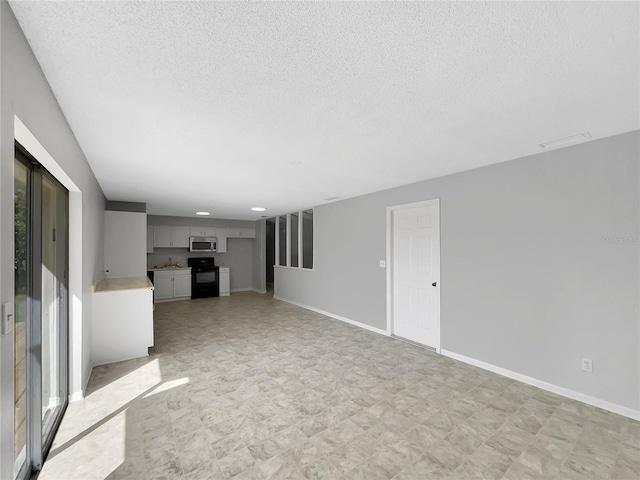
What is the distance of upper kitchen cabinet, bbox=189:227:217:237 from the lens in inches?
331

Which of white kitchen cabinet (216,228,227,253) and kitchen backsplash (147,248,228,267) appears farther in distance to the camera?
white kitchen cabinet (216,228,227,253)

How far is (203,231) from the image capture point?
8.55 metres

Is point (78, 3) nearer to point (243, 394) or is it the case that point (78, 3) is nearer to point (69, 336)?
point (69, 336)

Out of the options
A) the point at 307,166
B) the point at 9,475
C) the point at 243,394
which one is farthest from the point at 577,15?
the point at 243,394

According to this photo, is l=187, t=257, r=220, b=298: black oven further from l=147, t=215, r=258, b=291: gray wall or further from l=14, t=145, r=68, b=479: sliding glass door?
l=14, t=145, r=68, b=479: sliding glass door

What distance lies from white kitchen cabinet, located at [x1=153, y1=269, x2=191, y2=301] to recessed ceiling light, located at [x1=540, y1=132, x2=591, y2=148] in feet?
26.8

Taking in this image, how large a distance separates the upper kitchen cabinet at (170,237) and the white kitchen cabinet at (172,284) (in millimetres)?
793

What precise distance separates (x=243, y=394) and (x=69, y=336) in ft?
5.66

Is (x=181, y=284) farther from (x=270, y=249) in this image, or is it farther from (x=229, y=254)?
(x=270, y=249)

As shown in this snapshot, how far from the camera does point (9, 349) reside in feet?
3.84

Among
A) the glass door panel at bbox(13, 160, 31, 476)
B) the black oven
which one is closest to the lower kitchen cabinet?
the black oven

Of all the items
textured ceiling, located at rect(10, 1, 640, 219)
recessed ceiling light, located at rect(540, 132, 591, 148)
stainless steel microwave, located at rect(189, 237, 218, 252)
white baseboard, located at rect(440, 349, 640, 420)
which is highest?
textured ceiling, located at rect(10, 1, 640, 219)

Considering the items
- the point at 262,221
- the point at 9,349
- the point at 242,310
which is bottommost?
the point at 242,310

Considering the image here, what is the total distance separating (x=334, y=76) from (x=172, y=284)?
775cm
